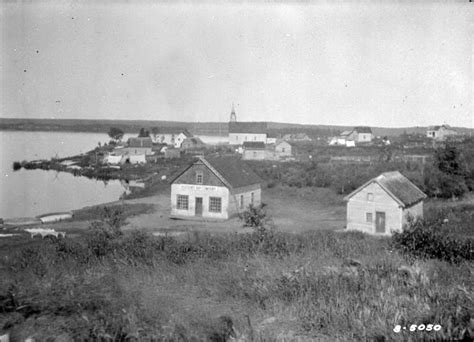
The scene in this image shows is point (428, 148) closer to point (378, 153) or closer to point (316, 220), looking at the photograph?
point (378, 153)

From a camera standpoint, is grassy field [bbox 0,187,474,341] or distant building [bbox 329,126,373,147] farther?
distant building [bbox 329,126,373,147]

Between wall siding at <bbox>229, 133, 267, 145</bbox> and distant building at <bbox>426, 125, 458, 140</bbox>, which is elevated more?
distant building at <bbox>426, 125, 458, 140</bbox>

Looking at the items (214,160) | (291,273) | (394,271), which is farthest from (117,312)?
(214,160)

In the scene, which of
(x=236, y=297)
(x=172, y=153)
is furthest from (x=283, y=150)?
(x=236, y=297)

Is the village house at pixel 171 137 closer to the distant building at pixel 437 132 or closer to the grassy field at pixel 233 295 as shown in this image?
the distant building at pixel 437 132

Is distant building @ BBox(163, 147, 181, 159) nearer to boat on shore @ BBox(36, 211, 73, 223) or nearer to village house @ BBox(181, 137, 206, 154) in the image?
village house @ BBox(181, 137, 206, 154)

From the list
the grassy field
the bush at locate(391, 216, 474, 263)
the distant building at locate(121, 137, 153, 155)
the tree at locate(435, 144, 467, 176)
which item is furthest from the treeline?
the grassy field

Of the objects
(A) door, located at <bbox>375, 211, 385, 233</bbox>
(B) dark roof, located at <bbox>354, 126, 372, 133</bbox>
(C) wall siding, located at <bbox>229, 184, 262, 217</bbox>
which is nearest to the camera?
(A) door, located at <bbox>375, 211, 385, 233</bbox>
